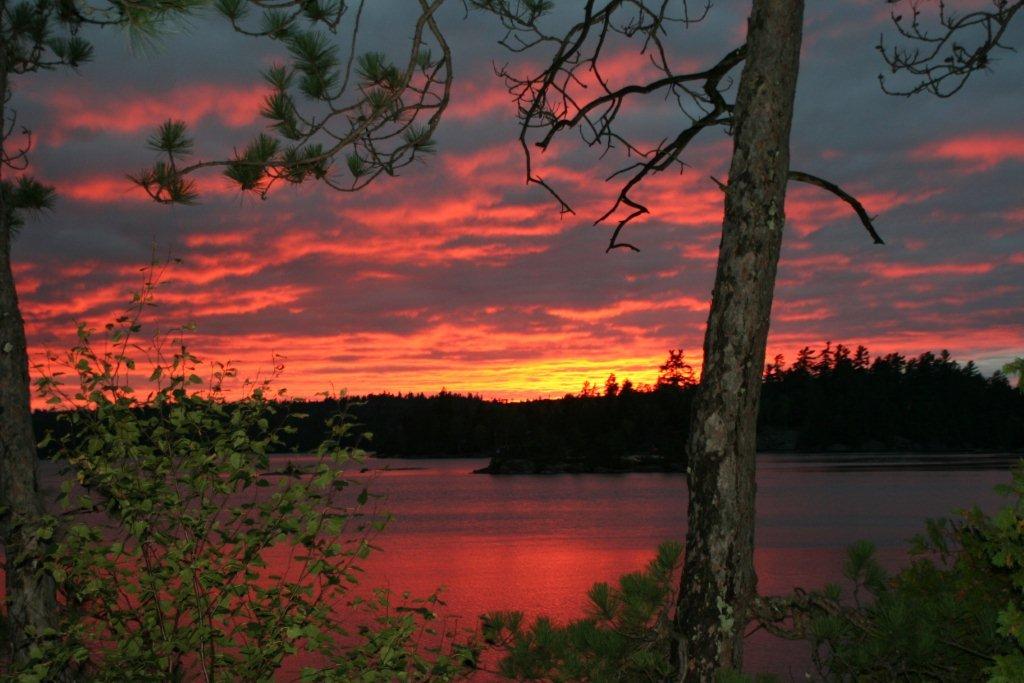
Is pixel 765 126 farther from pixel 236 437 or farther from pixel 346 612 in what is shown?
pixel 346 612

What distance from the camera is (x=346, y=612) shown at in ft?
71.9

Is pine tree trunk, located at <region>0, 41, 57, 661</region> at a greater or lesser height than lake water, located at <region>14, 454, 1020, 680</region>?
greater

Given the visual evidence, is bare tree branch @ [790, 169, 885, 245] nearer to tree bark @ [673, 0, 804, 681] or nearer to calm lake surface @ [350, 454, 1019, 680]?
tree bark @ [673, 0, 804, 681]

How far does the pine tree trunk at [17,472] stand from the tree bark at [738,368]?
562 cm

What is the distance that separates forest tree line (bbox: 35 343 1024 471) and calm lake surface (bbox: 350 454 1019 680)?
19.6 m

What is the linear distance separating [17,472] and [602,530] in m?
47.3

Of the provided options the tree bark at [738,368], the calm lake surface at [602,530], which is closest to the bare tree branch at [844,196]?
the tree bark at [738,368]

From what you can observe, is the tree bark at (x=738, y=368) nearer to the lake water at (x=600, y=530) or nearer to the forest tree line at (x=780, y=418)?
the lake water at (x=600, y=530)

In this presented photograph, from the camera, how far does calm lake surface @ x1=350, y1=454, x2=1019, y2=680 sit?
30781 millimetres

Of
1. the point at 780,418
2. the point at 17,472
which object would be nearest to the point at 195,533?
the point at 17,472

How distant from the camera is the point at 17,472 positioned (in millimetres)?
8188

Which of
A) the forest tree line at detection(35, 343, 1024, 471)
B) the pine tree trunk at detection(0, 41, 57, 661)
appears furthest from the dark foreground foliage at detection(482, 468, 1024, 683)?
the forest tree line at detection(35, 343, 1024, 471)

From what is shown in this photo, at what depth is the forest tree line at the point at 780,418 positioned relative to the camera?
128 metres

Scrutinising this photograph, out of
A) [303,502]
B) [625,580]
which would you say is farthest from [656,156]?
[303,502]
